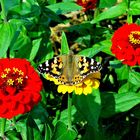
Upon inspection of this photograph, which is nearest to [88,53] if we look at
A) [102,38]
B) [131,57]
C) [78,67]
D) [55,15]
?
[131,57]

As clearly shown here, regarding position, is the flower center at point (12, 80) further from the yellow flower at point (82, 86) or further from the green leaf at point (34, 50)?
the green leaf at point (34, 50)

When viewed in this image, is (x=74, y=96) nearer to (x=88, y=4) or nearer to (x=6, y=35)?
(x=6, y=35)

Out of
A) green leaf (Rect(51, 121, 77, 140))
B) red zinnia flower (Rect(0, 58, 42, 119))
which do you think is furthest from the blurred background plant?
red zinnia flower (Rect(0, 58, 42, 119))

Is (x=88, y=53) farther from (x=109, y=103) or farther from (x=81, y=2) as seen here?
(x=81, y=2)

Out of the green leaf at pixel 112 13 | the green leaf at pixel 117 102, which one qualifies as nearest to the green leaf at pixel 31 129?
the green leaf at pixel 117 102

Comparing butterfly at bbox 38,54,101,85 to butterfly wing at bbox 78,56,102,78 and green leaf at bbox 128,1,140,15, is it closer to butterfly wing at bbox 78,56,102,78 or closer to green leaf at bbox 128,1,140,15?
butterfly wing at bbox 78,56,102,78
